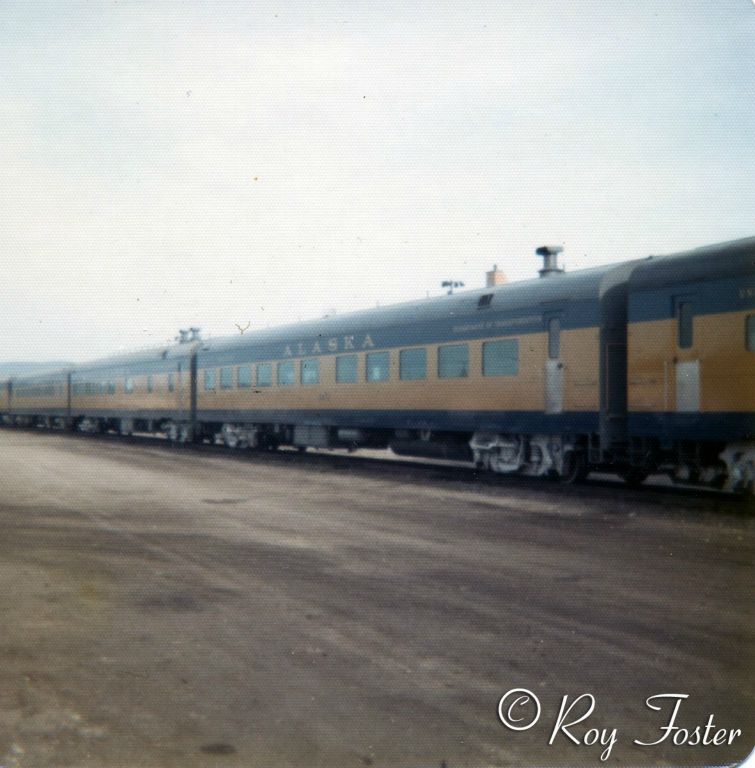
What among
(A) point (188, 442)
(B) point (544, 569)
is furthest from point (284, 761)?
(A) point (188, 442)

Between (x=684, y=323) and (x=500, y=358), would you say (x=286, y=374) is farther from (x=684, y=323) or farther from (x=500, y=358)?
(x=684, y=323)

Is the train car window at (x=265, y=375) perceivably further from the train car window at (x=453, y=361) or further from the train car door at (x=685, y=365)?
the train car door at (x=685, y=365)

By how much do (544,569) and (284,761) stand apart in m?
4.46

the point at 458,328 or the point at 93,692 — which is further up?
the point at 458,328

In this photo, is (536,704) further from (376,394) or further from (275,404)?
(275,404)

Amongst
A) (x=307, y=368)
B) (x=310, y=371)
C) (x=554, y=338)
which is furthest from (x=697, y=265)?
(x=307, y=368)

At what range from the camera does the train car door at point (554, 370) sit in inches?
588

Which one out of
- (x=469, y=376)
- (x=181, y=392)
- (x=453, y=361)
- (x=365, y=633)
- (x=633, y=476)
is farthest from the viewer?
(x=181, y=392)

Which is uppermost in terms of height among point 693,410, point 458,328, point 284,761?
point 458,328

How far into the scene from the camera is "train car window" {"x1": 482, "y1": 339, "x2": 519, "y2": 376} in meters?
16.0

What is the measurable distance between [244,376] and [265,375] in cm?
156

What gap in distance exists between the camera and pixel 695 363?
12602 millimetres

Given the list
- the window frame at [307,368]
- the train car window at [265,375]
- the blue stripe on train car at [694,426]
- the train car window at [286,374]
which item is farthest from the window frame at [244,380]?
the blue stripe on train car at [694,426]

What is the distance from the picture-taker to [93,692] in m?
4.68
